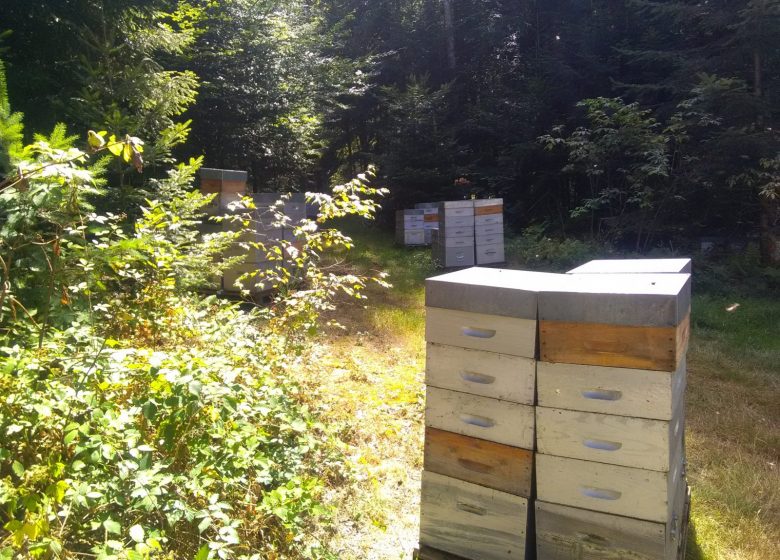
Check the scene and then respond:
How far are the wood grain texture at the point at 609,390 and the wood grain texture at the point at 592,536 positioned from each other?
41 cm

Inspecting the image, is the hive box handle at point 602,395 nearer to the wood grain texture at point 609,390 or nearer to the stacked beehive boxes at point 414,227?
the wood grain texture at point 609,390

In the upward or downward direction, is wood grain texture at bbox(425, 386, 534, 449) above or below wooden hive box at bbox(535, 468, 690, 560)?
above

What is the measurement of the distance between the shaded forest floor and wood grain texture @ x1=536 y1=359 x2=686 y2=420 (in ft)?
3.47

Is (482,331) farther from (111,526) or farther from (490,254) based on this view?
(490,254)

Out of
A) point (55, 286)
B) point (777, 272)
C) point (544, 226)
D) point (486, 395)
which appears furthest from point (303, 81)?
point (486, 395)

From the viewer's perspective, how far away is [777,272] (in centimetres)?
855

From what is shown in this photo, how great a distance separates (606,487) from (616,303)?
694mm

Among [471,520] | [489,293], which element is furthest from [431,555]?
[489,293]

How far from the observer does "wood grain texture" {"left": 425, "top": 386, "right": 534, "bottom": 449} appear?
226 centimetres

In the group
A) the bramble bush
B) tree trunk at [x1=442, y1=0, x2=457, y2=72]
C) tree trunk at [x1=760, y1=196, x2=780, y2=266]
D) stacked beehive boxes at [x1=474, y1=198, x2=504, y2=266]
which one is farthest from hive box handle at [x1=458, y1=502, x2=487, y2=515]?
tree trunk at [x1=442, y1=0, x2=457, y2=72]

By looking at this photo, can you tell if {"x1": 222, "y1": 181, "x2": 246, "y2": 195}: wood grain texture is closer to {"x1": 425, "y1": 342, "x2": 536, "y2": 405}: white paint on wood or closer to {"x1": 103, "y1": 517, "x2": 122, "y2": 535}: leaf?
{"x1": 425, "y1": 342, "x2": 536, "y2": 405}: white paint on wood

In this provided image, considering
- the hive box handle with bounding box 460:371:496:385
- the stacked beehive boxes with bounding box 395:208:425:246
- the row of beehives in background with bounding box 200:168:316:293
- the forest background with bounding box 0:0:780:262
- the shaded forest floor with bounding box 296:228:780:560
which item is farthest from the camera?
the stacked beehive boxes with bounding box 395:208:425:246

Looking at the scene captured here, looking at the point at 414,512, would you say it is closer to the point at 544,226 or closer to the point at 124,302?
the point at 124,302

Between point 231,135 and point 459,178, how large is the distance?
20.9ft
